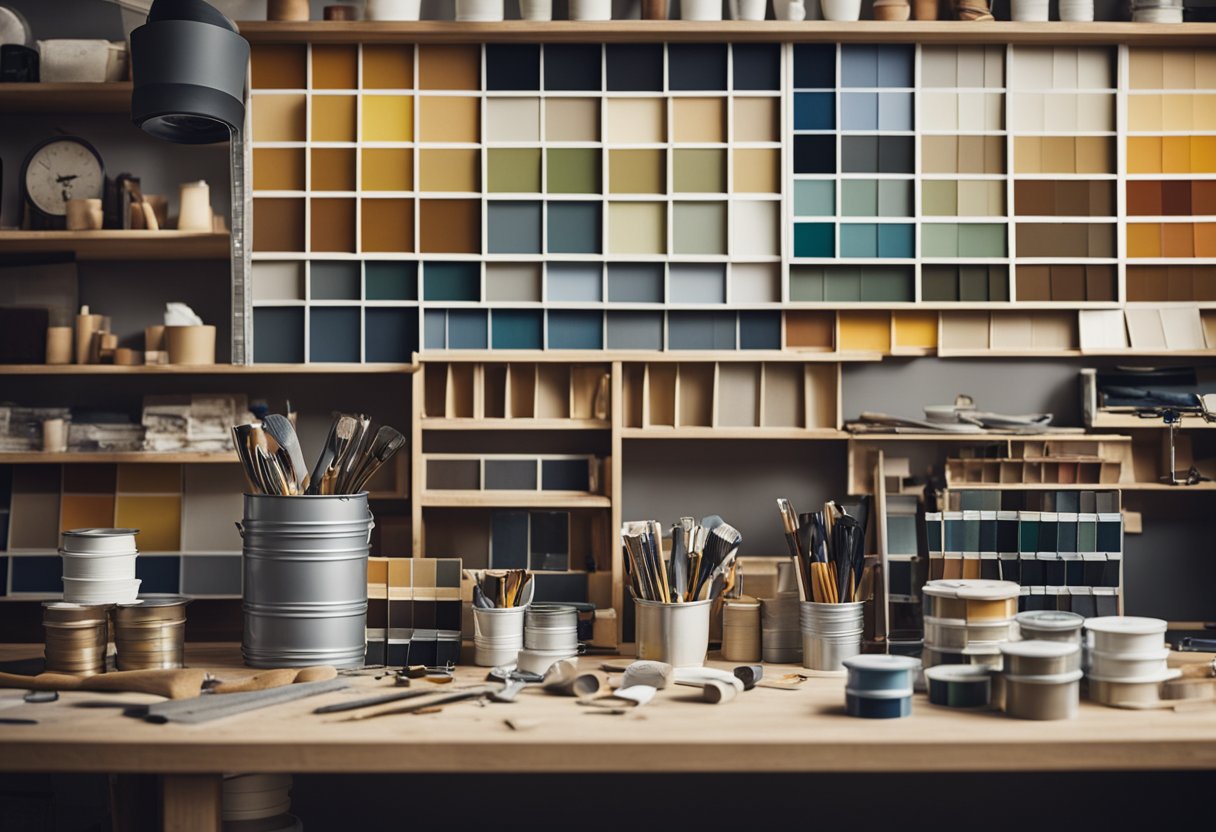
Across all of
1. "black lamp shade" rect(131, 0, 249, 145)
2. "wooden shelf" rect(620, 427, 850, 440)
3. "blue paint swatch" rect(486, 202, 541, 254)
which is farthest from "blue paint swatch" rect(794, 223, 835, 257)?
"black lamp shade" rect(131, 0, 249, 145)

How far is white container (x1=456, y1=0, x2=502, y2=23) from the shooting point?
361 cm

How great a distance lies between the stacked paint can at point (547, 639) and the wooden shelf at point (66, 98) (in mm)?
2224

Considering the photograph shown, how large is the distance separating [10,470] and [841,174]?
3.01m

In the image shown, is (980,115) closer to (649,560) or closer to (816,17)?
(816,17)

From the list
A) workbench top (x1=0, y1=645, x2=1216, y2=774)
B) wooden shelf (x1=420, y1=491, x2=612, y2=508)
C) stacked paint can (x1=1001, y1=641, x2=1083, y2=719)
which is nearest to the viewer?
workbench top (x1=0, y1=645, x2=1216, y2=774)

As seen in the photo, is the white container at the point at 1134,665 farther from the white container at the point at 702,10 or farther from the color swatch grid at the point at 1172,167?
the white container at the point at 702,10

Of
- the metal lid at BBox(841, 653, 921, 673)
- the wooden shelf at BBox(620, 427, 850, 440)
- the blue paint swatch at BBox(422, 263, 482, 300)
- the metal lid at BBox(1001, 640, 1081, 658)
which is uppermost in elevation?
the blue paint swatch at BBox(422, 263, 482, 300)

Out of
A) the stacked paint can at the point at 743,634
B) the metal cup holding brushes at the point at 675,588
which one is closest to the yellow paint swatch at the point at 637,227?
the metal cup holding brushes at the point at 675,588

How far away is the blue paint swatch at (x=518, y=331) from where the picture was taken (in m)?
3.70

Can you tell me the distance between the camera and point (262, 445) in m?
3.01

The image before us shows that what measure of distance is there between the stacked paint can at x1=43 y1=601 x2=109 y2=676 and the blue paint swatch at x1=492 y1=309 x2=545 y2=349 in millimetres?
1500

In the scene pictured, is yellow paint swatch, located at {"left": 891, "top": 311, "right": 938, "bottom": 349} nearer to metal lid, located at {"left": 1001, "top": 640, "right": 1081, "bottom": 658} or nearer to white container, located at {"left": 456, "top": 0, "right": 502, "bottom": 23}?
metal lid, located at {"left": 1001, "top": 640, "right": 1081, "bottom": 658}

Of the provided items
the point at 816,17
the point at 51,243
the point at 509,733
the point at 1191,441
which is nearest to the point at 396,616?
the point at 509,733

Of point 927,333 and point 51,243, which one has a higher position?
point 51,243
